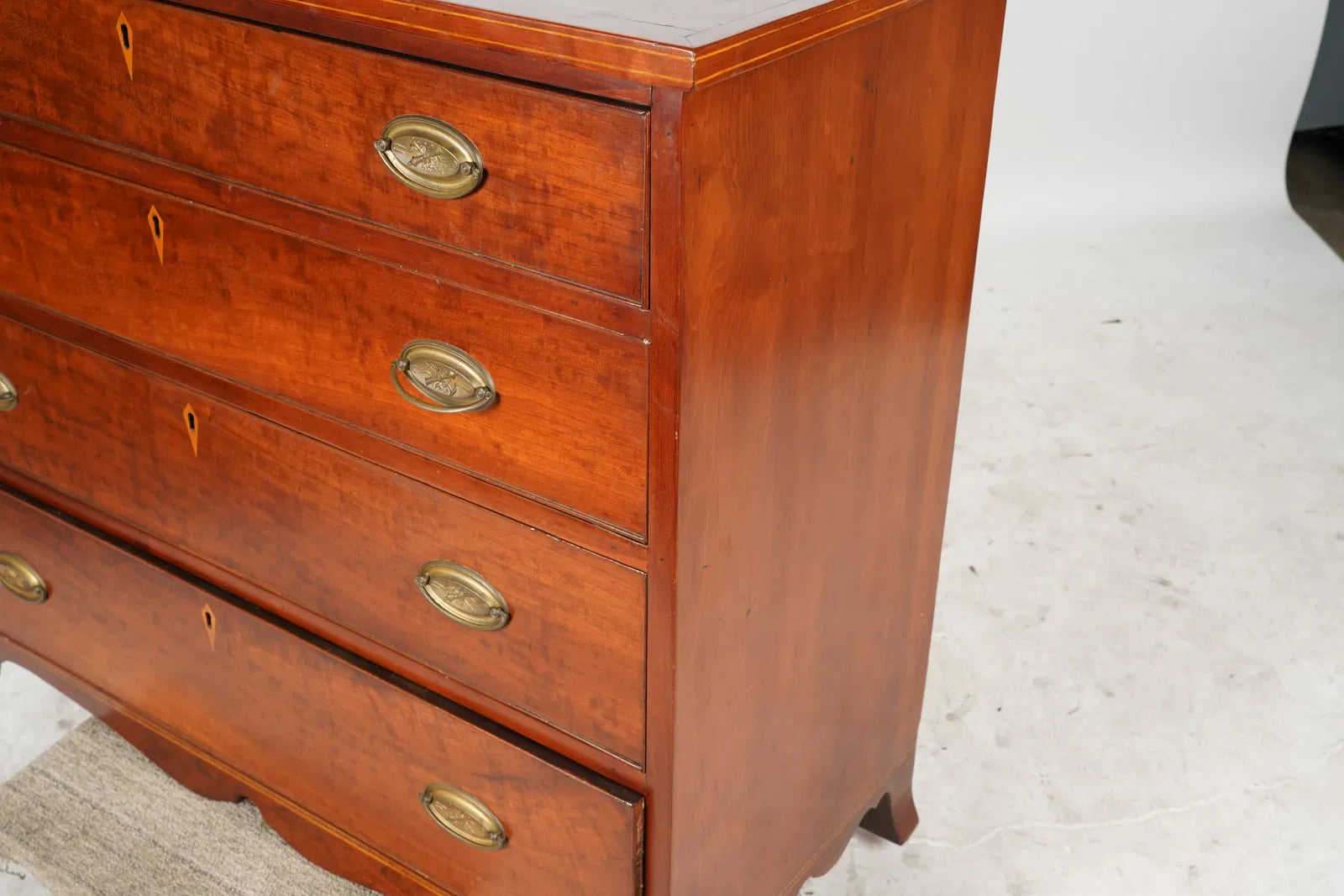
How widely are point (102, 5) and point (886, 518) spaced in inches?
37.0

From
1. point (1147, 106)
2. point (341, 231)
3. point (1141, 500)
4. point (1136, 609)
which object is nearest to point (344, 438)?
point (341, 231)

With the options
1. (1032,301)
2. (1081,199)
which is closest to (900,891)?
(1032,301)

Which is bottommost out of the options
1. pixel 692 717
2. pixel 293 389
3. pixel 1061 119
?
pixel 1061 119

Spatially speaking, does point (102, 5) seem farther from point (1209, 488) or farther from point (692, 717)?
point (1209, 488)

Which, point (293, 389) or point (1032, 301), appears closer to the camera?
point (293, 389)

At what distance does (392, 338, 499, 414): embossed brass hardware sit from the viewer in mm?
1243

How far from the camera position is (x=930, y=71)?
1.30 m

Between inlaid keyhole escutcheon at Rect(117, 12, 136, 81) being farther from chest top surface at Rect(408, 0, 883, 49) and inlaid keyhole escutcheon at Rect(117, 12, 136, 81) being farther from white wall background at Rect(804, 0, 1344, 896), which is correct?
white wall background at Rect(804, 0, 1344, 896)

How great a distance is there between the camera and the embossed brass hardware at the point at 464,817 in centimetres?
149

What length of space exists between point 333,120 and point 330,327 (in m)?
0.21

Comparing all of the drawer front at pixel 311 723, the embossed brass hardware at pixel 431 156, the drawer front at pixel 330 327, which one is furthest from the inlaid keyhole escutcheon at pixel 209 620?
the embossed brass hardware at pixel 431 156

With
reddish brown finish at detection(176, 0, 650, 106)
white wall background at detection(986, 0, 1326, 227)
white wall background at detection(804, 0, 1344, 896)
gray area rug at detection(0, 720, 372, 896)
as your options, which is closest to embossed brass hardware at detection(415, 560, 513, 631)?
reddish brown finish at detection(176, 0, 650, 106)

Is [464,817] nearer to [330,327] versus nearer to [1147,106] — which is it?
[330,327]

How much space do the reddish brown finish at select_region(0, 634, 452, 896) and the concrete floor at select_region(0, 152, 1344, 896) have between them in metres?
0.19
